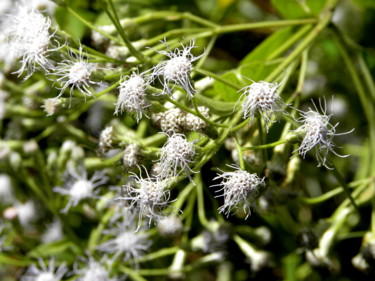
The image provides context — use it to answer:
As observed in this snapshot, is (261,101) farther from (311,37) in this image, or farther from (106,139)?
(311,37)

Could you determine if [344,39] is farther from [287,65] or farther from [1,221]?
[1,221]

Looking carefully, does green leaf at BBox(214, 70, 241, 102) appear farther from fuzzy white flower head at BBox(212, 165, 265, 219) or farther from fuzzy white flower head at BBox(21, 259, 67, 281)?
fuzzy white flower head at BBox(21, 259, 67, 281)

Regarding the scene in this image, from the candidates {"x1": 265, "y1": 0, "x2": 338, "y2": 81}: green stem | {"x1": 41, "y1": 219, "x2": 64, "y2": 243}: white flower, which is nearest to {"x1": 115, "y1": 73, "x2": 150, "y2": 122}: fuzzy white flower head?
{"x1": 265, "y1": 0, "x2": 338, "y2": 81}: green stem

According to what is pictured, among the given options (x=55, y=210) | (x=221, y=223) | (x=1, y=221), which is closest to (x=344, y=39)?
(x=221, y=223)

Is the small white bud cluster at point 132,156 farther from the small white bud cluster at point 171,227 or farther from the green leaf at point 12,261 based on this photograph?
the green leaf at point 12,261

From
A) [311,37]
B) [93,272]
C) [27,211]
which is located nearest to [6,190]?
[27,211]
